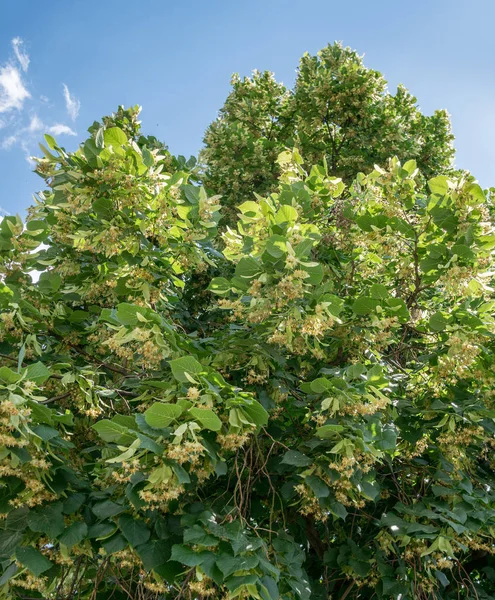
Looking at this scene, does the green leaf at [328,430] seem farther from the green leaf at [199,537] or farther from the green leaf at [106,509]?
the green leaf at [106,509]

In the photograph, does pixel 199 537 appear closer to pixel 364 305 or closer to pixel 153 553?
pixel 153 553

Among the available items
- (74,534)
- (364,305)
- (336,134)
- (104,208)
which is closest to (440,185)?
(364,305)

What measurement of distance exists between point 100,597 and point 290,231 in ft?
8.82

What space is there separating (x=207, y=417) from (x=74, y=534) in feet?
3.25

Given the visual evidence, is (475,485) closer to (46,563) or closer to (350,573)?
(350,573)

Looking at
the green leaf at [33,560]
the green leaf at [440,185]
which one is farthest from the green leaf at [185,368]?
the green leaf at [440,185]

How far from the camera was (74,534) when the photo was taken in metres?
2.71

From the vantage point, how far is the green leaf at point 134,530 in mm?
2643

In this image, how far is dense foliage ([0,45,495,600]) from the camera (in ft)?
8.51

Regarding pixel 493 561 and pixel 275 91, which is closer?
pixel 493 561

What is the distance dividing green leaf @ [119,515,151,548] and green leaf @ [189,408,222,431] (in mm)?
727

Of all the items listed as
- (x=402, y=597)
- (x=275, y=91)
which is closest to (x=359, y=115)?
(x=275, y=91)

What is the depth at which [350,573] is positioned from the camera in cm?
355

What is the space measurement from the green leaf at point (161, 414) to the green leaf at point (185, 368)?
20 cm
